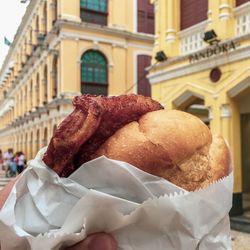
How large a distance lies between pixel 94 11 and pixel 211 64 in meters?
10.0

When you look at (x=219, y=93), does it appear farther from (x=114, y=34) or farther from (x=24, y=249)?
(x=114, y=34)

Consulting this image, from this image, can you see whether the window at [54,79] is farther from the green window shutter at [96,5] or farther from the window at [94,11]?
the green window shutter at [96,5]

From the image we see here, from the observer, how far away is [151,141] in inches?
51.8

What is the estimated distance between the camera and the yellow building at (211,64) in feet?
25.5

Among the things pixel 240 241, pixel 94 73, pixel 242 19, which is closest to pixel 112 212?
A: pixel 240 241

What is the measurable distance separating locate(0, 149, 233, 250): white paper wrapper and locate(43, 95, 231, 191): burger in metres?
0.06

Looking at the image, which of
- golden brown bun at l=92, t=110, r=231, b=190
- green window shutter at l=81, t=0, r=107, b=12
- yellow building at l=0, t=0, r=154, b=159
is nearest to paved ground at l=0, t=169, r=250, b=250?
golden brown bun at l=92, t=110, r=231, b=190

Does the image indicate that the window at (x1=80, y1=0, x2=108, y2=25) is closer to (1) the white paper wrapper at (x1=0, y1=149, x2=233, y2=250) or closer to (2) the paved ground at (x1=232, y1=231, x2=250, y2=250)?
(2) the paved ground at (x1=232, y1=231, x2=250, y2=250)

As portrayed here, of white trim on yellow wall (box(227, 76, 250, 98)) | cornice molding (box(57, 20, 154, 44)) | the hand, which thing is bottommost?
the hand

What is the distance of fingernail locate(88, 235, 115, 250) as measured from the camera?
3.96 ft

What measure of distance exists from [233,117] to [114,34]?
10437mm

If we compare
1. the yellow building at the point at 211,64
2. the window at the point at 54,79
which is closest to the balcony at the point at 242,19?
the yellow building at the point at 211,64

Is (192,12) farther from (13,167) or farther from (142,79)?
(13,167)

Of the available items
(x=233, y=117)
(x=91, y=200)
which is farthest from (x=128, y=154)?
(x=233, y=117)
